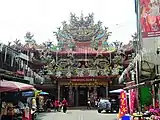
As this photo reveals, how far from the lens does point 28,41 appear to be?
44.6 meters

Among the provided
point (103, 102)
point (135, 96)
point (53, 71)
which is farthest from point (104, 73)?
point (135, 96)

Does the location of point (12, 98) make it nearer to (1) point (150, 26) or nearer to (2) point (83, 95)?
(1) point (150, 26)

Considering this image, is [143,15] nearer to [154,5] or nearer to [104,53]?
[154,5]

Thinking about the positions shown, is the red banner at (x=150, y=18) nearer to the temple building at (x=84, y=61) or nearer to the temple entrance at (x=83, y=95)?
the temple building at (x=84, y=61)

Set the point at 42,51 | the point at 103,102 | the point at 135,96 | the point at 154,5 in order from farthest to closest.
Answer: the point at 42,51, the point at 103,102, the point at 135,96, the point at 154,5

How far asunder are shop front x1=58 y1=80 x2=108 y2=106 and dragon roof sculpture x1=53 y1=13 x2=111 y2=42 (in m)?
6.68

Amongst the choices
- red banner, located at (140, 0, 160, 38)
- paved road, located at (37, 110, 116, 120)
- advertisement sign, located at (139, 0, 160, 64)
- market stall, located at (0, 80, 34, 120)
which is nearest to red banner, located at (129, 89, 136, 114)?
advertisement sign, located at (139, 0, 160, 64)

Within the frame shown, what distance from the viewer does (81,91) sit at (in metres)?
42.6

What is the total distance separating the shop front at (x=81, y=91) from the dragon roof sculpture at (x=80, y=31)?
21.9 feet

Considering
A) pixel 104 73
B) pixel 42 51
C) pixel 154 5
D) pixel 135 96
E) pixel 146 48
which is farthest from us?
pixel 42 51

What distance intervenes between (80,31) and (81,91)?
8235 mm

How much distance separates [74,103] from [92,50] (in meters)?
7.71

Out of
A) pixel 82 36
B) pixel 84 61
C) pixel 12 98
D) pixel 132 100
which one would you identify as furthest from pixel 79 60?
pixel 132 100

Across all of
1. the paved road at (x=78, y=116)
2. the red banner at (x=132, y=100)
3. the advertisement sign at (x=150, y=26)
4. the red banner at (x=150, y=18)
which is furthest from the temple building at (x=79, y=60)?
the red banner at (x=150, y=18)
